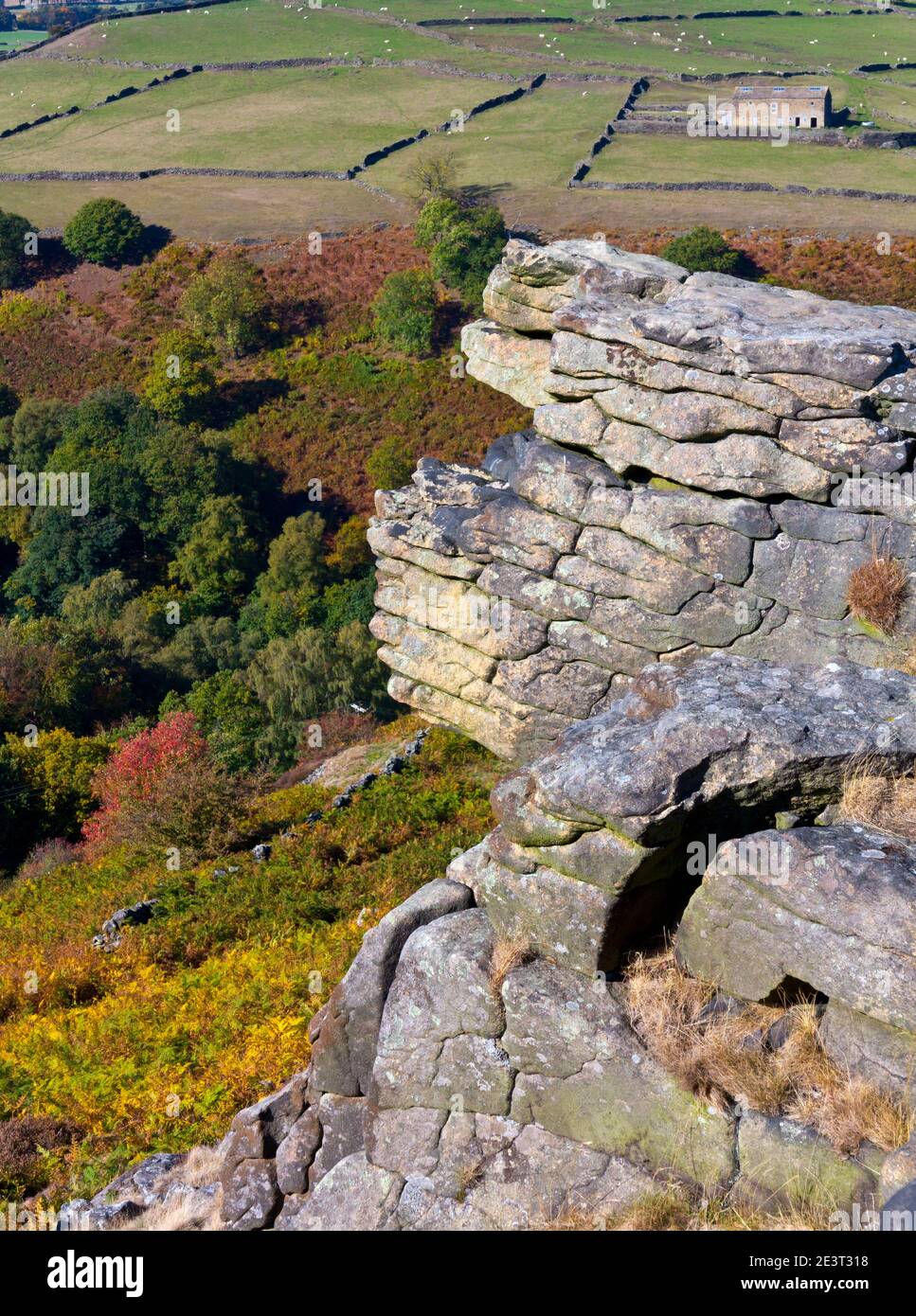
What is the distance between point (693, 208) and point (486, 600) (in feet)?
291

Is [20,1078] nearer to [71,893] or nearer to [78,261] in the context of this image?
[71,893]

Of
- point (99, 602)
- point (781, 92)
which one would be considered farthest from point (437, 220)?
point (781, 92)

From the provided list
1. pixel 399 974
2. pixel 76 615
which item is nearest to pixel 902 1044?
pixel 399 974

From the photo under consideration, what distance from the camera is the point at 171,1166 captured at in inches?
524

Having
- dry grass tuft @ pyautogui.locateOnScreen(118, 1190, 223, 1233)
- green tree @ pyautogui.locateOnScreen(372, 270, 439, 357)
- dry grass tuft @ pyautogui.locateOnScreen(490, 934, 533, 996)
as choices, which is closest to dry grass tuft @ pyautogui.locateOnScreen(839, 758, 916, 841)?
dry grass tuft @ pyautogui.locateOnScreen(490, 934, 533, 996)

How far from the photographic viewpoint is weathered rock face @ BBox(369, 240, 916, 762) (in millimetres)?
15188

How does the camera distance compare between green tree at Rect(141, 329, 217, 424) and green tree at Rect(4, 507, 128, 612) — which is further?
green tree at Rect(141, 329, 217, 424)

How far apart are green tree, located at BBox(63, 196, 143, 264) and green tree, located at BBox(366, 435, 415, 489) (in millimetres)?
41088

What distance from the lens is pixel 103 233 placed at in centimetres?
10000

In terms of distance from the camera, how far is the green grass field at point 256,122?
389ft

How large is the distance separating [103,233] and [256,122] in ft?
121

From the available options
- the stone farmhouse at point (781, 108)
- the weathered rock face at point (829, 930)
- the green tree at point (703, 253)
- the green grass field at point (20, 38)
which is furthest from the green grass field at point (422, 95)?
the weathered rock face at point (829, 930)

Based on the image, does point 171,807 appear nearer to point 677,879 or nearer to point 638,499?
point 638,499

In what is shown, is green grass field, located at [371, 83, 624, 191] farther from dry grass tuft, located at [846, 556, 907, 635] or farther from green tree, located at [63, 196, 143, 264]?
dry grass tuft, located at [846, 556, 907, 635]
